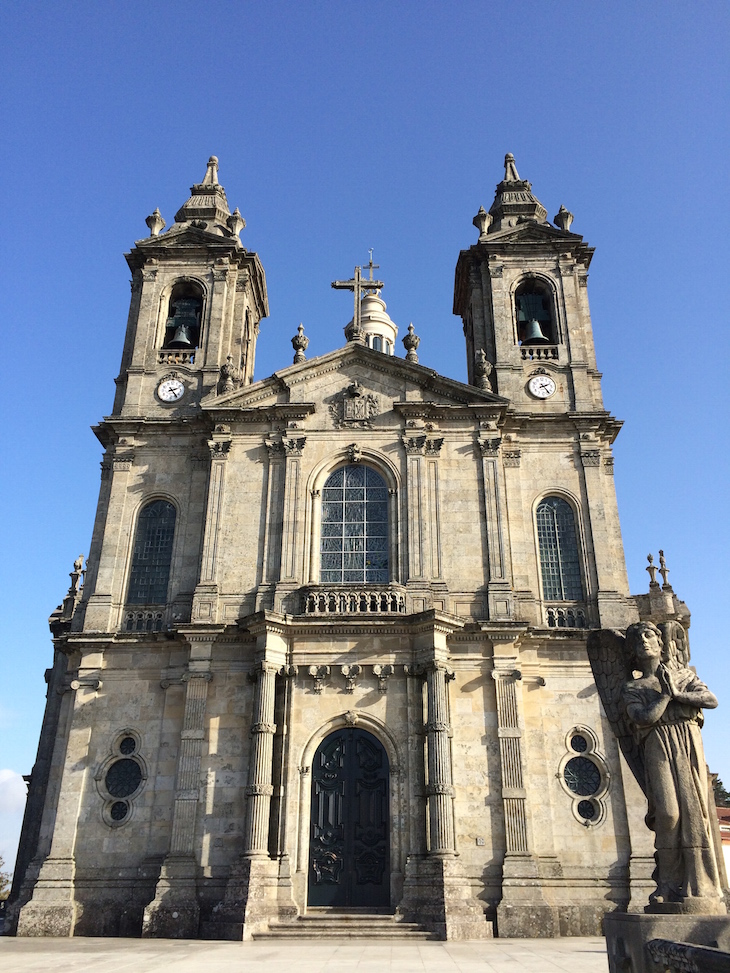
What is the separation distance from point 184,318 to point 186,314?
0.18 metres

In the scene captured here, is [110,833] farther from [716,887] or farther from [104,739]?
[716,887]

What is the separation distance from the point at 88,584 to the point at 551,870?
39.7 feet

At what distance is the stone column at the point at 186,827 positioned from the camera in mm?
16297

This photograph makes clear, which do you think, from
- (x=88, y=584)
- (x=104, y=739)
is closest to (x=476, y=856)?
(x=104, y=739)

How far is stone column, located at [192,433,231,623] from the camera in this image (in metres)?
19.4

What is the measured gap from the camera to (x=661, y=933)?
7.28 metres

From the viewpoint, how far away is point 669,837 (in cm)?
814

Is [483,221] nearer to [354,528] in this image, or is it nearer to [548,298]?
[548,298]

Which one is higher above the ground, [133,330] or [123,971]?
[133,330]

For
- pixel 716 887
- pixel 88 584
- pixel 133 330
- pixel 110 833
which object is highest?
pixel 133 330

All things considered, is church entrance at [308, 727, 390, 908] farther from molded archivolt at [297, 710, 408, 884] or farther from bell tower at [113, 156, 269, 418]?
bell tower at [113, 156, 269, 418]

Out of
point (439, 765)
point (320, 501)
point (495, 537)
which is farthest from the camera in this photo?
point (320, 501)

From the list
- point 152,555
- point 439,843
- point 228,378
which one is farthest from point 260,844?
point 228,378

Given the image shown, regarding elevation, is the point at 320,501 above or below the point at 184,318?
below
